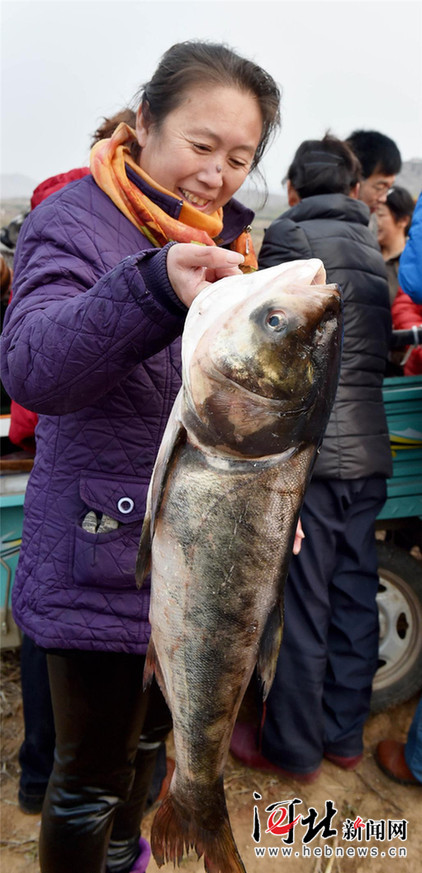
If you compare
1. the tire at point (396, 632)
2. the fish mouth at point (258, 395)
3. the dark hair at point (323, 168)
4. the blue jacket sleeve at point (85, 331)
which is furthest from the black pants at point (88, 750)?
the dark hair at point (323, 168)

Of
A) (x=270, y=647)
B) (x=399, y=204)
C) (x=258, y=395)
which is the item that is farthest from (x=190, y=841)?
(x=399, y=204)

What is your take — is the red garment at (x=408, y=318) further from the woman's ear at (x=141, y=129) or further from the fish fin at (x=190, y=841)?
the fish fin at (x=190, y=841)

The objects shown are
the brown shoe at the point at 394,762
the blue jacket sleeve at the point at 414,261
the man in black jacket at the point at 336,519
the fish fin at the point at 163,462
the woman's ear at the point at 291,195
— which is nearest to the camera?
the fish fin at the point at 163,462

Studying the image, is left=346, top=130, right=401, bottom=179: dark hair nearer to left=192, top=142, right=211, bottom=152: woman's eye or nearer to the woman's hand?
left=192, top=142, right=211, bottom=152: woman's eye

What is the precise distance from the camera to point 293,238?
326 cm

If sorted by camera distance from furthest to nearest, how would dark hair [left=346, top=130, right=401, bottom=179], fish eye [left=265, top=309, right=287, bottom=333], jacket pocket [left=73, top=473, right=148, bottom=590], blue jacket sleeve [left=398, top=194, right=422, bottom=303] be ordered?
dark hair [left=346, top=130, right=401, bottom=179]
blue jacket sleeve [left=398, top=194, right=422, bottom=303]
jacket pocket [left=73, top=473, right=148, bottom=590]
fish eye [left=265, top=309, right=287, bottom=333]

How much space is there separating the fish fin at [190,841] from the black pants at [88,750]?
0.84 ft

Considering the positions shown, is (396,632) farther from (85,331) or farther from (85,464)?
(85,331)

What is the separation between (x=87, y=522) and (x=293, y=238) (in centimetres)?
200

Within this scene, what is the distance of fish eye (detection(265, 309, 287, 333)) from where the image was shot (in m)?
1.32

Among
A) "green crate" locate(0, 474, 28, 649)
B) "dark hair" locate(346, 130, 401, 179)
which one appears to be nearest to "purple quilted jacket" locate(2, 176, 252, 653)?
"green crate" locate(0, 474, 28, 649)

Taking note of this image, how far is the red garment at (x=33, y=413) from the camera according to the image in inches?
123

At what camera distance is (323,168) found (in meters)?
3.52

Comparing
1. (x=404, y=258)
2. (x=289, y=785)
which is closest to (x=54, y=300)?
(x=404, y=258)
